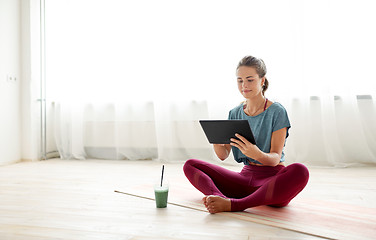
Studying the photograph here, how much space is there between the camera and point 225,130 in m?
1.74

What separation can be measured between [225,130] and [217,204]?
1.07 feet

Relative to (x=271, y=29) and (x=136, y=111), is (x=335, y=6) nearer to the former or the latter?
(x=271, y=29)

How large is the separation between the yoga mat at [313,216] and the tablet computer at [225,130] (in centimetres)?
32

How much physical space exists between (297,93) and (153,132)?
134 cm

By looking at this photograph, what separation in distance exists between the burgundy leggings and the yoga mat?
56 millimetres

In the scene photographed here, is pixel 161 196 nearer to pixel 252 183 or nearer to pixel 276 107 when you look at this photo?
pixel 252 183

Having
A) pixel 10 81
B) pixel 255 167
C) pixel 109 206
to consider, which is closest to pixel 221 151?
pixel 255 167

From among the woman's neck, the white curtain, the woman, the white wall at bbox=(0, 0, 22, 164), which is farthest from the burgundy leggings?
the white wall at bbox=(0, 0, 22, 164)

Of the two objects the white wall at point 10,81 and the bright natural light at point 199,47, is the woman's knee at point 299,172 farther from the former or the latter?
the white wall at point 10,81

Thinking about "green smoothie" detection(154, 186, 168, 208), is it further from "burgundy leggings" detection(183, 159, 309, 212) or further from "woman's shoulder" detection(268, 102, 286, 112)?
"woman's shoulder" detection(268, 102, 286, 112)

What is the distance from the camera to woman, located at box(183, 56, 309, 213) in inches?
65.1

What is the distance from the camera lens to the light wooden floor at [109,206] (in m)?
1.46

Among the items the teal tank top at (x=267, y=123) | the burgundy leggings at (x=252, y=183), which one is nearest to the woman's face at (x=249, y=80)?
the teal tank top at (x=267, y=123)

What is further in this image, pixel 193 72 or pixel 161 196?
pixel 193 72
